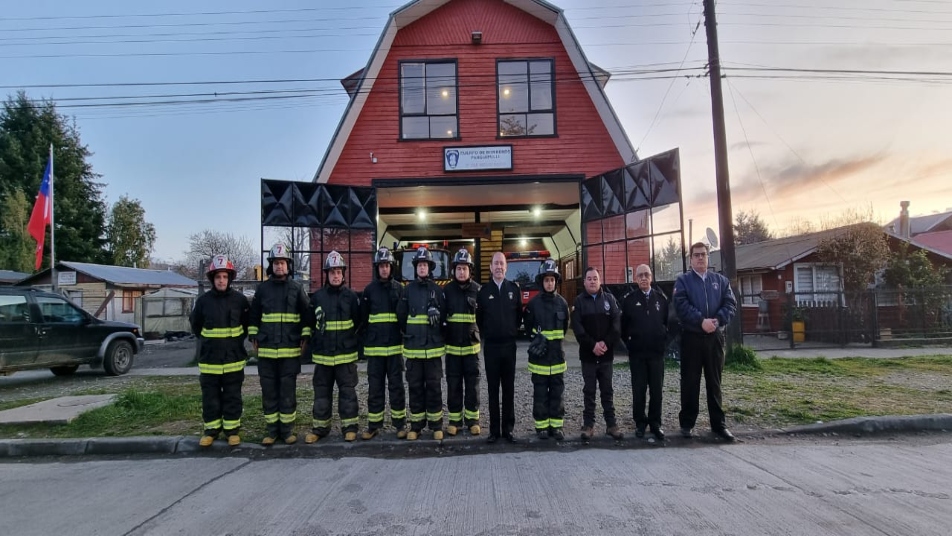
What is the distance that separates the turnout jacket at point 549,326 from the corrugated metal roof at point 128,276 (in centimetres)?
2686

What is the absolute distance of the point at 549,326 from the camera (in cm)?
553

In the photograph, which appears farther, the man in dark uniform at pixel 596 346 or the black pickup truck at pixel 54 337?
the black pickup truck at pixel 54 337

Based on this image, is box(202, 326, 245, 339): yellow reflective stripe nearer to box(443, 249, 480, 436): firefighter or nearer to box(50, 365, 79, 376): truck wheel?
box(443, 249, 480, 436): firefighter

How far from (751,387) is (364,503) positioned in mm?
6955

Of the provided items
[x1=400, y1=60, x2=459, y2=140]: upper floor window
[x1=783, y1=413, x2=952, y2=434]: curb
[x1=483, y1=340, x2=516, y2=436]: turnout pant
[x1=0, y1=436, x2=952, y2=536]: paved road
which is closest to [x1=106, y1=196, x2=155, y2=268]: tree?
[x1=400, y1=60, x2=459, y2=140]: upper floor window

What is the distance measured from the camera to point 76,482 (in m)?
4.73

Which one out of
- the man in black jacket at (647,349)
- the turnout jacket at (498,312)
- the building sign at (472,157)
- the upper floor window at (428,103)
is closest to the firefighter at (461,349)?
the turnout jacket at (498,312)

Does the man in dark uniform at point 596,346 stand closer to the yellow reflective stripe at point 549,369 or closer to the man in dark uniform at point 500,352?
the yellow reflective stripe at point 549,369

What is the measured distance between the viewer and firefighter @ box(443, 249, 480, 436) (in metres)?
5.62

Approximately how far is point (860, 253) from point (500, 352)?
57.5ft

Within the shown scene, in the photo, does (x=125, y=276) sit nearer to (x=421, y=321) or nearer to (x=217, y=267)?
(x=217, y=267)

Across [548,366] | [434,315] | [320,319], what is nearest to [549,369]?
[548,366]

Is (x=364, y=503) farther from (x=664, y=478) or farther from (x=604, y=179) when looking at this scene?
(x=604, y=179)

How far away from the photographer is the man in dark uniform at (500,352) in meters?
5.51
